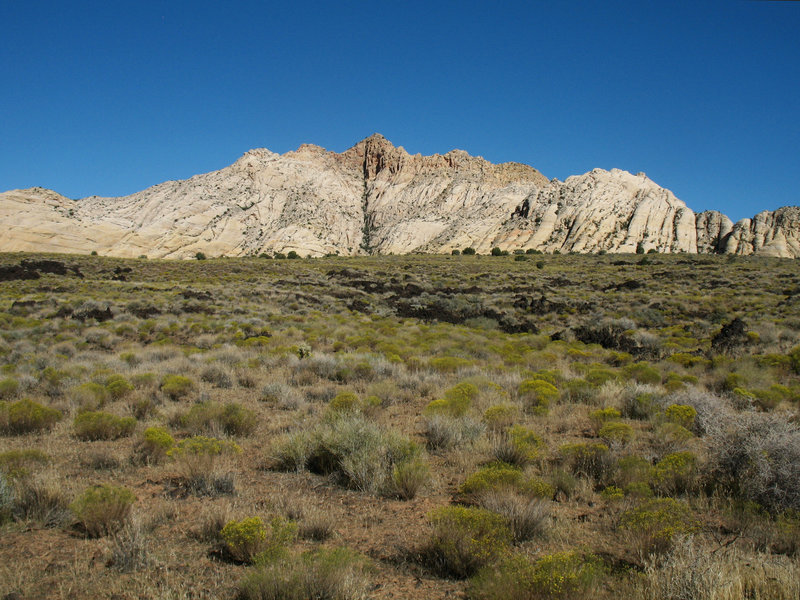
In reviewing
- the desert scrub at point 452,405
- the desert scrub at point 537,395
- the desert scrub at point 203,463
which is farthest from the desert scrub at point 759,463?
the desert scrub at point 203,463

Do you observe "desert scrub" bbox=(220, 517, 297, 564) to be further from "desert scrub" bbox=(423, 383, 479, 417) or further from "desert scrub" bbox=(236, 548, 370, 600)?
"desert scrub" bbox=(423, 383, 479, 417)

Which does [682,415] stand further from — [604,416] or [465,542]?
[465,542]

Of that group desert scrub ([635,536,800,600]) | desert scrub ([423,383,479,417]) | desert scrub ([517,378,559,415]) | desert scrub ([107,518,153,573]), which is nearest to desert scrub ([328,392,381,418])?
desert scrub ([423,383,479,417])

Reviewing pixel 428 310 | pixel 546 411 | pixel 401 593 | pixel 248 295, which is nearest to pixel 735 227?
pixel 428 310

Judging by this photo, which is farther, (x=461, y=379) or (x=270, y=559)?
(x=461, y=379)

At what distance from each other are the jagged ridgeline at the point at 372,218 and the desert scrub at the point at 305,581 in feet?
256

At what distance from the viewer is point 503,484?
438 centimetres

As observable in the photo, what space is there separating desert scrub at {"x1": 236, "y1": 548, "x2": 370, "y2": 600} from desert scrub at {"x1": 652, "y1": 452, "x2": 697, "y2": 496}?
132 inches

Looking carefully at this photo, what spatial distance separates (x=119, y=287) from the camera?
28594 mm

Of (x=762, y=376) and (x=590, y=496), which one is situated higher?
(x=762, y=376)

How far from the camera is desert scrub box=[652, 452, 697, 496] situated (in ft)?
14.8

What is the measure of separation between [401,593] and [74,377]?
28.7 ft

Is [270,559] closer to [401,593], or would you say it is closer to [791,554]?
[401,593]

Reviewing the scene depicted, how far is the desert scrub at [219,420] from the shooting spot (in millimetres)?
6348
